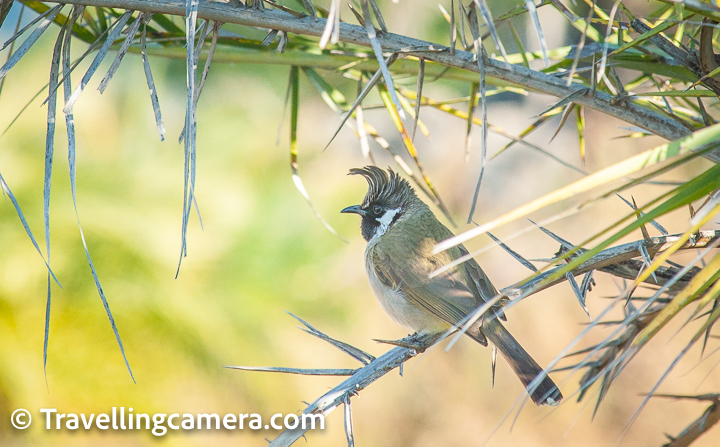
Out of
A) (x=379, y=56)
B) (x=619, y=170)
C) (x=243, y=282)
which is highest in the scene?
(x=243, y=282)

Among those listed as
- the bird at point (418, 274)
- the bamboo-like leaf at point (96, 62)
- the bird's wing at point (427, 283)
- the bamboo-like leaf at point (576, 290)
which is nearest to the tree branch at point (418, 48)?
the bamboo-like leaf at point (96, 62)

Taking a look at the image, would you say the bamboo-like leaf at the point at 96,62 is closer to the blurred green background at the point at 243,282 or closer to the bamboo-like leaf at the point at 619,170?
the bamboo-like leaf at the point at 619,170

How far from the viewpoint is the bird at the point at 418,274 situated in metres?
2.53

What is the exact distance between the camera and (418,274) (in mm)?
2836

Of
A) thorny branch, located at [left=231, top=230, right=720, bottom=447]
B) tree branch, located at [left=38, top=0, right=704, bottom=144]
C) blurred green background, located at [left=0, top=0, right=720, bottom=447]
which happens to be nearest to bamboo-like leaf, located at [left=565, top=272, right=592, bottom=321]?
thorny branch, located at [left=231, top=230, right=720, bottom=447]

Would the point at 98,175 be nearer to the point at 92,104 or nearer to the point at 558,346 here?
the point at 92,104

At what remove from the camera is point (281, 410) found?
5621 mm

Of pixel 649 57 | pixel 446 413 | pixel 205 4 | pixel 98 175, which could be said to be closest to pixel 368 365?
pixel 205 4

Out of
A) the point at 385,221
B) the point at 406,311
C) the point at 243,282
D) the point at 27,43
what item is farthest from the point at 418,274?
the point at 243,282

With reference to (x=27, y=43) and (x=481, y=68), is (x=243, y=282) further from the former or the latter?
(x=481, y=68)

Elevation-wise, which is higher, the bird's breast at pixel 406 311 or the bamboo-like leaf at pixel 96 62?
the bamboo-like leaf at pixel 96 62

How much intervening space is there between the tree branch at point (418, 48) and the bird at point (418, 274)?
91 cm

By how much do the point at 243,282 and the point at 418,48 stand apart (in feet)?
15.7

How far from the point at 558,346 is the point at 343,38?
5.17 metres
